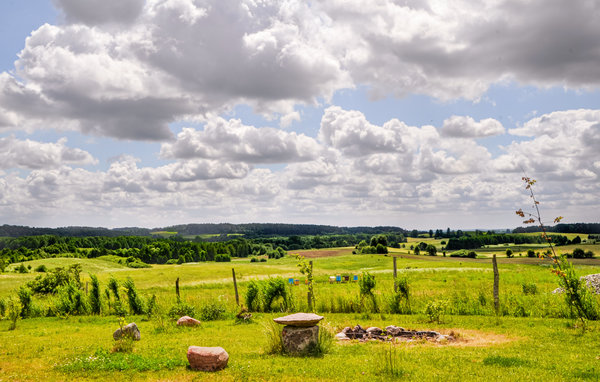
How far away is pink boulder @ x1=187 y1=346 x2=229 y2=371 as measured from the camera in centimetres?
1461

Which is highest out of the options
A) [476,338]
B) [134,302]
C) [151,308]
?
[476,338]

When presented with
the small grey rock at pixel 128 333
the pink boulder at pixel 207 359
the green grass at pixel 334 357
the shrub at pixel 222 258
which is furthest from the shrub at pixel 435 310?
the shrub at pixel 222 258

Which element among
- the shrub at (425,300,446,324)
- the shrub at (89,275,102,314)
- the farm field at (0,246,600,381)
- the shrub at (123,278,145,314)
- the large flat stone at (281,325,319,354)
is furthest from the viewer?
the shrub at (89,275,102,314)

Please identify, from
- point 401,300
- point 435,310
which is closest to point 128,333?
point 435,310

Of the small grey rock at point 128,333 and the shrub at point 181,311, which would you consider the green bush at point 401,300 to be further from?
the small grey rock at point 128,333

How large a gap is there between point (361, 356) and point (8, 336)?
21.8m

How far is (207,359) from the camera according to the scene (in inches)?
575

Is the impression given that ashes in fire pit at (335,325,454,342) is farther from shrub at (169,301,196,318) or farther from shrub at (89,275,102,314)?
shrub at (89,275,102,314)

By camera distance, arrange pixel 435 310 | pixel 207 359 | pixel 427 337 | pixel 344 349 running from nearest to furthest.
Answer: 1. pixel 207 359
2. pixel 344 349
3. pixel 427 337
4. pixel 435 310

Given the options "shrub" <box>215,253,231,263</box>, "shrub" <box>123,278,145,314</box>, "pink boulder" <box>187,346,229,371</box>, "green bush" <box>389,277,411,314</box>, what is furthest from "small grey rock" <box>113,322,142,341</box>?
"shrub" <box>215,253,231,263</box>

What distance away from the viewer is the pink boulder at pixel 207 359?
1461 cm

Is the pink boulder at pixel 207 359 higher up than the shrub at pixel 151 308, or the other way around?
the pink boulder at pixel 207 359

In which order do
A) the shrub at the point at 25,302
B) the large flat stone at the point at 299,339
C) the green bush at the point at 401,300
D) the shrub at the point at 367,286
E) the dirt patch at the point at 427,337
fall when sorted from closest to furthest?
1. the large flat stone at the point at 299,339
2. the dirt patch at the point at 427,337
3. the green bush at the point at 401,300
4. the shrub at the point at 367,286
5. the shrub at the point at 25,302

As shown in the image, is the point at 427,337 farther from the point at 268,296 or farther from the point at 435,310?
the point at 268,296
